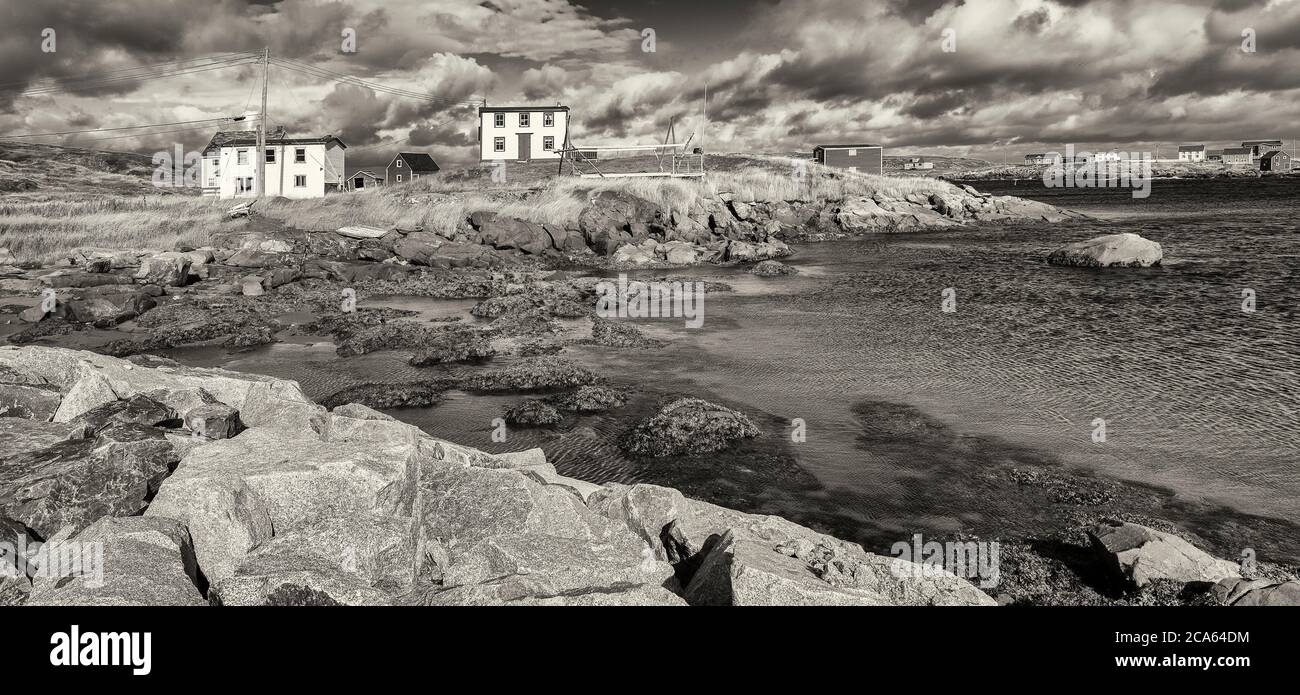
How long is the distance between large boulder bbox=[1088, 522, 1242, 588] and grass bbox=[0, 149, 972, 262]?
3909cm

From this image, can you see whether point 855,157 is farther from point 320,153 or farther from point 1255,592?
point 1255,592

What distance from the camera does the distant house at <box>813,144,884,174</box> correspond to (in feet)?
336

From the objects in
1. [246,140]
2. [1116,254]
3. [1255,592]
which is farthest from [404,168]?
[1255,592]

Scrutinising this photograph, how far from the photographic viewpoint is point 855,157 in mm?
102750

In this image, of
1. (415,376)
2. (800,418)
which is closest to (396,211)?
→ (415,376)

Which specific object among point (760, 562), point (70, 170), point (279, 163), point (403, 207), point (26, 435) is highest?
point (70, 170)

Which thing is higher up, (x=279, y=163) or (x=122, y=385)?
(x=279, y=163)

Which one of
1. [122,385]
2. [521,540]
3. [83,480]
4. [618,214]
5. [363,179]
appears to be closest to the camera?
[521,540]

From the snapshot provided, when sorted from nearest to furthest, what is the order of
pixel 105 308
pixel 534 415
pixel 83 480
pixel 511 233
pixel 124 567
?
pixel 124 567 → pixel 83 480 → pixel 534 415 → pixel 105 308 → pixel 511 233

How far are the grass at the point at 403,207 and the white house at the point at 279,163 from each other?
14.9m

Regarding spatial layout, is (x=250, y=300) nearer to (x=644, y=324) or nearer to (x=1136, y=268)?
(x=644, y=324)

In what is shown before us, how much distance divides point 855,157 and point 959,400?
306 ft

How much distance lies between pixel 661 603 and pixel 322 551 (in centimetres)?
265

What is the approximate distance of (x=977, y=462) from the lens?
1197 cm
